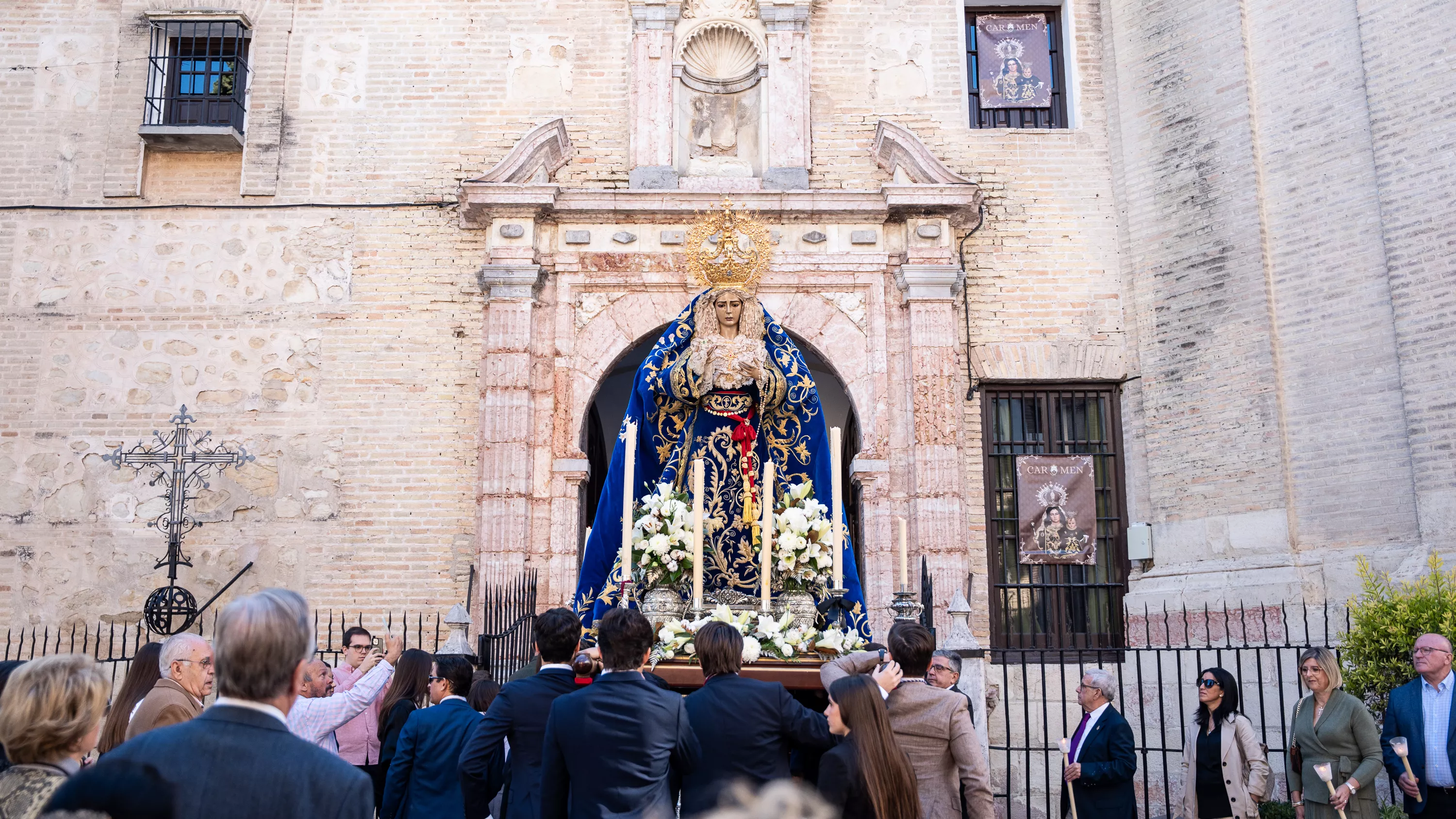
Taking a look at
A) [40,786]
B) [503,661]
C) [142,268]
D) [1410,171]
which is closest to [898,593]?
[503,661]

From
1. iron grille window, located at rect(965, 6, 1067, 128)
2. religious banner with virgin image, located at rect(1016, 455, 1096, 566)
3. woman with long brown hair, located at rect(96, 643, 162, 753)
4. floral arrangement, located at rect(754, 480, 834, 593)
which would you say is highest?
iron grille window, located at rect(965, 6, 1067, 128)

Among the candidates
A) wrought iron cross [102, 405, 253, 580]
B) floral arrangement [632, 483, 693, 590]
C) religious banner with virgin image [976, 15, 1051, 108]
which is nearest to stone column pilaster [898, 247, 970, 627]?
religious banner with virgin image [976, 15, 1051, 108]

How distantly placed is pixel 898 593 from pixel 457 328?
6.66m

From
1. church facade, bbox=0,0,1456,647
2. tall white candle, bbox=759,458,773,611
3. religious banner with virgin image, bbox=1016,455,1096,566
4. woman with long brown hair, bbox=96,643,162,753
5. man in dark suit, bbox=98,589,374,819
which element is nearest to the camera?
man in dark suit, bbox=98,589,374,819

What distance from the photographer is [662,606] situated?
6289 millimetres

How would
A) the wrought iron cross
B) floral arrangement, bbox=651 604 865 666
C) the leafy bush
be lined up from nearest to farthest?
floral arrangement, bbox=651 604 865 666, the leafy bush, the wrought iron cross

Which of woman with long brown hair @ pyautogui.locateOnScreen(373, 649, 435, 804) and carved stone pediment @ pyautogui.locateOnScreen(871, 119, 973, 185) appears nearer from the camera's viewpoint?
woman with long brown hair @ pyautogui.locateOnScreen(373, 649, 435, 804)

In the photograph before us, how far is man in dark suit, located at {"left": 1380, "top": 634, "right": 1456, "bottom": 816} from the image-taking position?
633 centimetres

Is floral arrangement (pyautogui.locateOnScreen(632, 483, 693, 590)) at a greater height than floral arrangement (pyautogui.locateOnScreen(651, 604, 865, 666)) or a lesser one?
greater

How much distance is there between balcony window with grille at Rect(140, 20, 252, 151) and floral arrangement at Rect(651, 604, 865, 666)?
888 centimetres

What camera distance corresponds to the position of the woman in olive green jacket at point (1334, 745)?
20.9 feet

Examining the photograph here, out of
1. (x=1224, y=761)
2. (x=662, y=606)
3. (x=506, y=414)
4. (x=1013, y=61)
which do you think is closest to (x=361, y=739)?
(x=662, y=606)

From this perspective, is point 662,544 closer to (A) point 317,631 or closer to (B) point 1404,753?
(B) point 1404,753

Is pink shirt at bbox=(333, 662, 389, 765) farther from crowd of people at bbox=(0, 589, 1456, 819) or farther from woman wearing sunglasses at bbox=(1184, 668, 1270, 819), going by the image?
woman wearing sunglasses at bbox=(1184, 668, 1270, 819)
